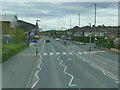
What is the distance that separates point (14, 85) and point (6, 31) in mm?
50377

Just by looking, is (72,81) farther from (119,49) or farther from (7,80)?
(119,49)

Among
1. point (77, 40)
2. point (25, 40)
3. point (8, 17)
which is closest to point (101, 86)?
point (25, 40)

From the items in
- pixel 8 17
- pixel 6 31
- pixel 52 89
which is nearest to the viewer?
pixel 52 89

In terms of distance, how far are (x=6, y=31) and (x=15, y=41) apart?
3320mm

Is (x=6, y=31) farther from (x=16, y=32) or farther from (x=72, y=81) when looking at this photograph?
(x=72, y=81)

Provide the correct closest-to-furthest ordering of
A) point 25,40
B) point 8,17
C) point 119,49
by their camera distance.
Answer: point 119,49 < point 25,40 < point 8,17

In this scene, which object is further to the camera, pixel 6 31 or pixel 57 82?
pixel 6 31

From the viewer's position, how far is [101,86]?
17891 millimetres

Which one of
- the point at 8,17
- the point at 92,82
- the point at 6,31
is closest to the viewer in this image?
the point at 92,82

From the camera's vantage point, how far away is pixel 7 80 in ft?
65.3

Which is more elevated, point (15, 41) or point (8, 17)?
point (8, 17)

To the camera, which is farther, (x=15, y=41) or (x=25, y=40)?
(x=25, y=40)

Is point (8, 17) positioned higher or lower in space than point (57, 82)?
higher

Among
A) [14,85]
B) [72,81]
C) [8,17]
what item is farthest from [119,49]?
[8,17]
